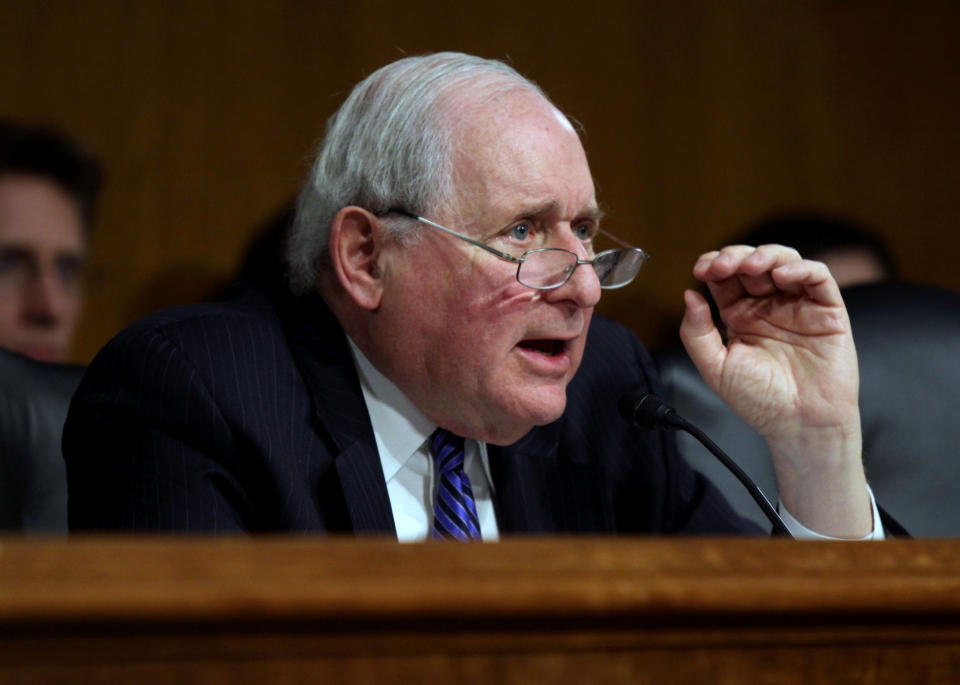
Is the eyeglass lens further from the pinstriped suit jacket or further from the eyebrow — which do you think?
the pinstriped suit jacket

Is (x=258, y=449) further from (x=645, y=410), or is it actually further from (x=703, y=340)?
(x=703, y=340)

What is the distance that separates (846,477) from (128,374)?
0.81m

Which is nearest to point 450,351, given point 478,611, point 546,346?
point 546,346

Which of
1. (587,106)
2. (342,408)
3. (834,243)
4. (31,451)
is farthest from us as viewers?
(587,106)

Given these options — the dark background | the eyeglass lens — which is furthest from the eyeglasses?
the dark background

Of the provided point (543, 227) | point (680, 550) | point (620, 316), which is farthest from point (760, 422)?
point (620, 316)

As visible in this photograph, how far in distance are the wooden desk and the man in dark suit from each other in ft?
1.72

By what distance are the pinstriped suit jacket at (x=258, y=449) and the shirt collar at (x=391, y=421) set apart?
0.05 meters

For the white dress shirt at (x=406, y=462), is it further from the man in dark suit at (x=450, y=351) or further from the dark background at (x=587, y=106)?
the dark background at (x=587, y=106)

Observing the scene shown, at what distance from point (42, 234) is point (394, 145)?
1.26 meters

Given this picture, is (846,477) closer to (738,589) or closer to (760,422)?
(760,422)

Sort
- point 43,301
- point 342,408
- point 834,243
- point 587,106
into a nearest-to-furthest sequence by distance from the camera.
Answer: point 342,408 → point 43,301 → point 834,243 → point 587,106

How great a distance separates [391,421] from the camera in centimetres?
135

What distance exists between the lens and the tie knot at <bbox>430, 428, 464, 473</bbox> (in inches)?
53.0
